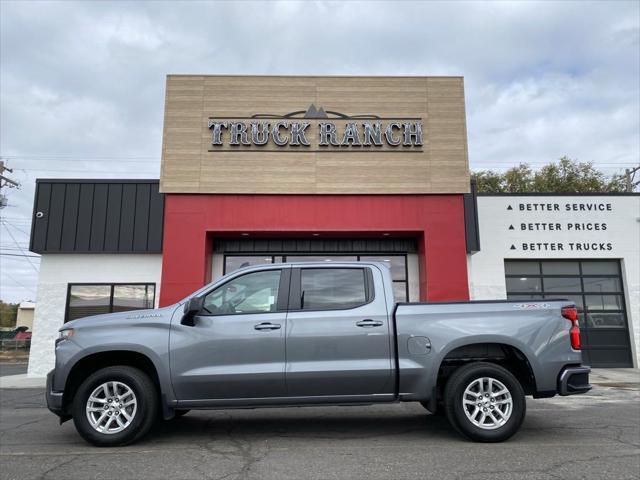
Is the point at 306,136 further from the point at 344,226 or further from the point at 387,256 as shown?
the point at 387,256

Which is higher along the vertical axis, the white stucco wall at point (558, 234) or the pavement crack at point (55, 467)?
the white stucco wall at point (558, 234)

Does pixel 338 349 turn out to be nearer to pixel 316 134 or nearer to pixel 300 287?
pixel 300 287

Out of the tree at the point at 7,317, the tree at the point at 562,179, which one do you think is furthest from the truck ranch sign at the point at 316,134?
the tree at the point at 7,317

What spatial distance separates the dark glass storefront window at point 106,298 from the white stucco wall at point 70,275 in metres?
0.21

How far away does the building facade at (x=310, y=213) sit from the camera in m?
14.0

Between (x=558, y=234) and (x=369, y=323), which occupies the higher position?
(x=558, y=234)

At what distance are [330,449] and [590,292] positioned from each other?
1296 centimetres

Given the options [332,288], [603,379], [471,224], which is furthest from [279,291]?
[603,379]

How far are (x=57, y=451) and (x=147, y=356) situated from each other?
1312 millimetres

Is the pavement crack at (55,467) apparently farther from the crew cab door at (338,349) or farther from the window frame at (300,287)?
the window frame at (300,287)

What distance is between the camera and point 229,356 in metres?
5.32

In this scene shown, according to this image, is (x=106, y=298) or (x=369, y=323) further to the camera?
(x=106, y=298)

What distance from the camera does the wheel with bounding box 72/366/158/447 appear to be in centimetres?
526

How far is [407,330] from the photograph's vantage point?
5430 millimetres
